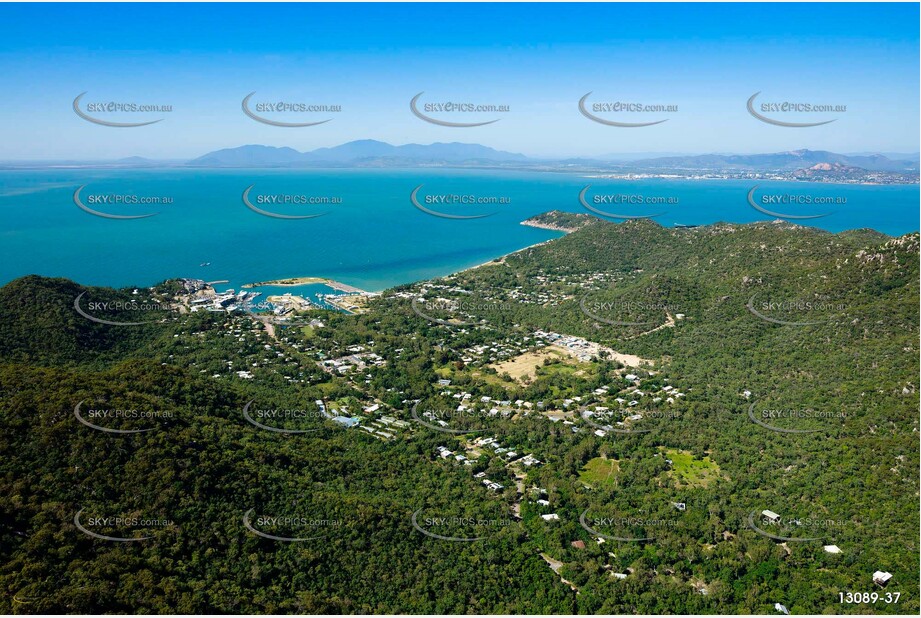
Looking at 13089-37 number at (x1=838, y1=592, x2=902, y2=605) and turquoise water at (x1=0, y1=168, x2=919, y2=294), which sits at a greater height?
turquoise water at (x1=0, y1=168, x2=919, y2=294)

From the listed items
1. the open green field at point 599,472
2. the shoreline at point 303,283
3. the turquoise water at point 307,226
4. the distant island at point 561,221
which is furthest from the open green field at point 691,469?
Result: the distant island at point 561,221

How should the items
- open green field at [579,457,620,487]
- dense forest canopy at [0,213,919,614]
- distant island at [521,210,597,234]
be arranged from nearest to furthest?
dense forest canopy at [0,213,919,614] < open green field at [579,457,620,487] < distant island at [521,210,597,234]

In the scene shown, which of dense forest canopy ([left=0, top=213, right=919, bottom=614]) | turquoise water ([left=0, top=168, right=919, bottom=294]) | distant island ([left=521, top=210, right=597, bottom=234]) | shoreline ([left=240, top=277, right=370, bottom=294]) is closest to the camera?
dense forest canopy ([left=0, top=213, right=919, bottom=614])

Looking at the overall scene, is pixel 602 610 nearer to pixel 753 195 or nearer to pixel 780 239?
pixel 780 239

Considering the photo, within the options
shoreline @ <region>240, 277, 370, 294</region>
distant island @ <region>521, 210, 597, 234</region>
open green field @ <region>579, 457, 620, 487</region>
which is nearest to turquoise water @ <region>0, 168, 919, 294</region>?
shoreline @ <region>240, 277, 370, 294</region>

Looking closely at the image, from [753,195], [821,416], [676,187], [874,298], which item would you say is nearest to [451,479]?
[821,416]

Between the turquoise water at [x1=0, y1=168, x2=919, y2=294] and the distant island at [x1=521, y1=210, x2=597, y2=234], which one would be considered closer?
the turquoise water at [x1=0, y1=168, x2=919, y2=294]

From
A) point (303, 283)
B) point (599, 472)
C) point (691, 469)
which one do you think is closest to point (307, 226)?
point (303, 283)

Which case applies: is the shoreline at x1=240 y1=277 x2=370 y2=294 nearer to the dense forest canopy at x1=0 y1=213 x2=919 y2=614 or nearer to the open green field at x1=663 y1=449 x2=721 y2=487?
the dense forest canopy at x1=0 y1=213 x2=919 y2=614
